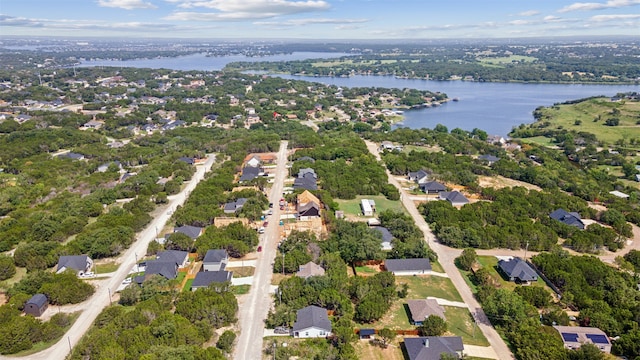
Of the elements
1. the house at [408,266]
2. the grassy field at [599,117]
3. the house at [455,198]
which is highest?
the grassy field at [599,117]

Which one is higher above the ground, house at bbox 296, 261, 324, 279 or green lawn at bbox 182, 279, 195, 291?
house at bbox 296, 261, 324, 279

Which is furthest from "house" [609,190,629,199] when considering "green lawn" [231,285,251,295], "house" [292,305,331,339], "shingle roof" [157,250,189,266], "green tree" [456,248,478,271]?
"shingle roof" [157,250,189,266]

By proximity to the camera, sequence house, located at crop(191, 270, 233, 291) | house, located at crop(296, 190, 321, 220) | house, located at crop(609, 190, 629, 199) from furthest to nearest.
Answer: house, located at crop(609, 190, 629, 199) → house, located at crop(296, 190, 321, 220) → house, located at crop(191, 270, 233, 291)

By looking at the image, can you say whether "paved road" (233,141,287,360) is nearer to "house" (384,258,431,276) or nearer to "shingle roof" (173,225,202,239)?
"shingle roof" (173,225,202,239)

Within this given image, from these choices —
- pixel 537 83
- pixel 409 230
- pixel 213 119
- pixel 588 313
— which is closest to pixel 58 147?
pixel 213 119

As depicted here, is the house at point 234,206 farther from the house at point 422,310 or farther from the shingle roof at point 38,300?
the house at point 422,310

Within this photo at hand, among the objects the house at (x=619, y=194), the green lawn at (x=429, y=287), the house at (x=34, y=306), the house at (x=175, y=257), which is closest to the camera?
the house at (x=34, y=306)

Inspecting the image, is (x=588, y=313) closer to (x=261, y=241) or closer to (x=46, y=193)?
(x=261, y=241)

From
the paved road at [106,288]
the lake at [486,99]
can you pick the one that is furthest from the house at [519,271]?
the lake at [486,99]
